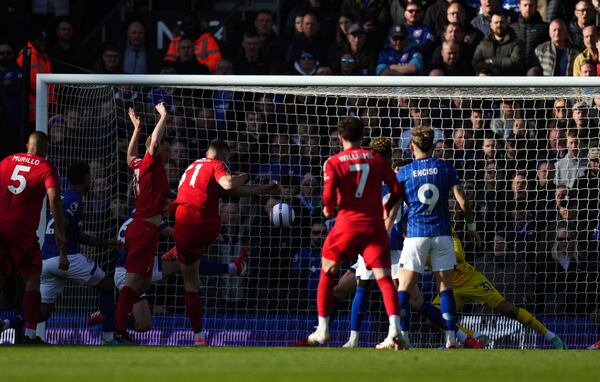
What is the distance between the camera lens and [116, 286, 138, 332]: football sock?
467 inches

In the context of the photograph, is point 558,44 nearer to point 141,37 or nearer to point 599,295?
point 599,295

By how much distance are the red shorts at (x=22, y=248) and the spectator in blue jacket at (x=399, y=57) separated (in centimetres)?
525

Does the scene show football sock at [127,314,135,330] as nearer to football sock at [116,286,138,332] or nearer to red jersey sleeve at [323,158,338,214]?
football sock at [116,286,138,332]

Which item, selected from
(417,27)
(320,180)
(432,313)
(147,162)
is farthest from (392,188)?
(417,27)

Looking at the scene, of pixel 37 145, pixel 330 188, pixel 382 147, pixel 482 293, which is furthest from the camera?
pixel 482 293

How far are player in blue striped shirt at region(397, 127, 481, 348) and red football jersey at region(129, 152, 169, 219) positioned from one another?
2378 millimetres

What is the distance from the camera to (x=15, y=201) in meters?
11.6

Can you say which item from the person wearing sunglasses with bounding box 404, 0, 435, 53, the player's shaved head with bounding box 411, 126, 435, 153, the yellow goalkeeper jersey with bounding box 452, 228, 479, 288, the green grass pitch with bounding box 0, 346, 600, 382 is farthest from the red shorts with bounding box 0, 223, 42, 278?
the person wearing sunglasses with bounding box 404, 0, 435, 53

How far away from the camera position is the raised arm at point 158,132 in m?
11.7

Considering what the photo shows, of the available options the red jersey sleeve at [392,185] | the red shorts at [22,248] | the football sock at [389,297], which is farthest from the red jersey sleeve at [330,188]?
the red shorts at [22,248]

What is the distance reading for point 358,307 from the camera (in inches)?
449

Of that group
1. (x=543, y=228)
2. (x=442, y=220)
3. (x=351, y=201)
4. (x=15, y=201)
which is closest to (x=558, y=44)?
(x=543, y=228)

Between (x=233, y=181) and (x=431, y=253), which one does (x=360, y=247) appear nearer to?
(x=431, y=253)

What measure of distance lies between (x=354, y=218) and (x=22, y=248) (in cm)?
325
